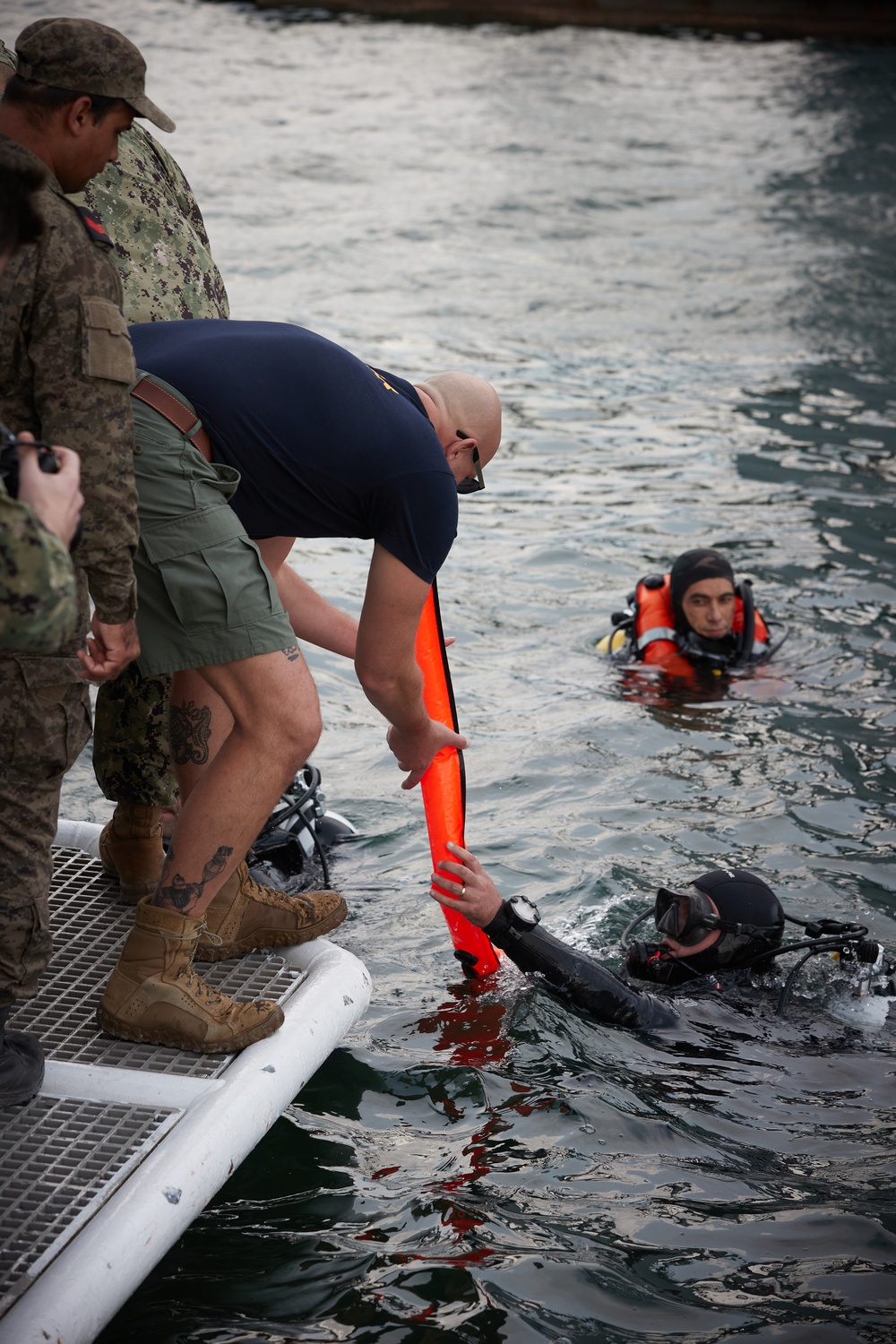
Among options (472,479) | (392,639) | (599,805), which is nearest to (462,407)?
(472,479)

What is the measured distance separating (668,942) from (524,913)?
0.65 m

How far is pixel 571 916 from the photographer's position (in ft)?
17.5

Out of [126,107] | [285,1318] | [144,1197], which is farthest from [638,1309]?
[126,107]

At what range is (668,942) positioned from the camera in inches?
179

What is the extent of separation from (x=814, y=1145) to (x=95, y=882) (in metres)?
2.24

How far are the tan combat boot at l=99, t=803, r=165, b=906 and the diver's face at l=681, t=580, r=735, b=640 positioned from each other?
4.22m

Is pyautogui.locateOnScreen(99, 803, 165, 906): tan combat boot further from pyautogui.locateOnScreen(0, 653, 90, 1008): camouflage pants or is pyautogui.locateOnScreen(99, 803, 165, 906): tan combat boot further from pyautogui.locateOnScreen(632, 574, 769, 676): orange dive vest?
pyautogui.locateOnScreen(632, 574, 769, 676): orange dive vest

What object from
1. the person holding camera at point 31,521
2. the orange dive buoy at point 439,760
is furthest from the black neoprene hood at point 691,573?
the person holding camera at point 31,521

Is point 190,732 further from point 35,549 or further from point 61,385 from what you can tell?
point 35,549

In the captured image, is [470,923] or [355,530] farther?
[470,923]

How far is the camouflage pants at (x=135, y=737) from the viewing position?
3.80 meters

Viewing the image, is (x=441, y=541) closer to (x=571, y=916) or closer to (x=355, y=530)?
(x=355, y=530)

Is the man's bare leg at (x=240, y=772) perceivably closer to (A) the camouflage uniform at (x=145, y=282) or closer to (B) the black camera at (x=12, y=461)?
(A) the camouflage uniform at (x=145, y=282)

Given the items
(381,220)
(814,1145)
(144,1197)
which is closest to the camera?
(144,1197)
